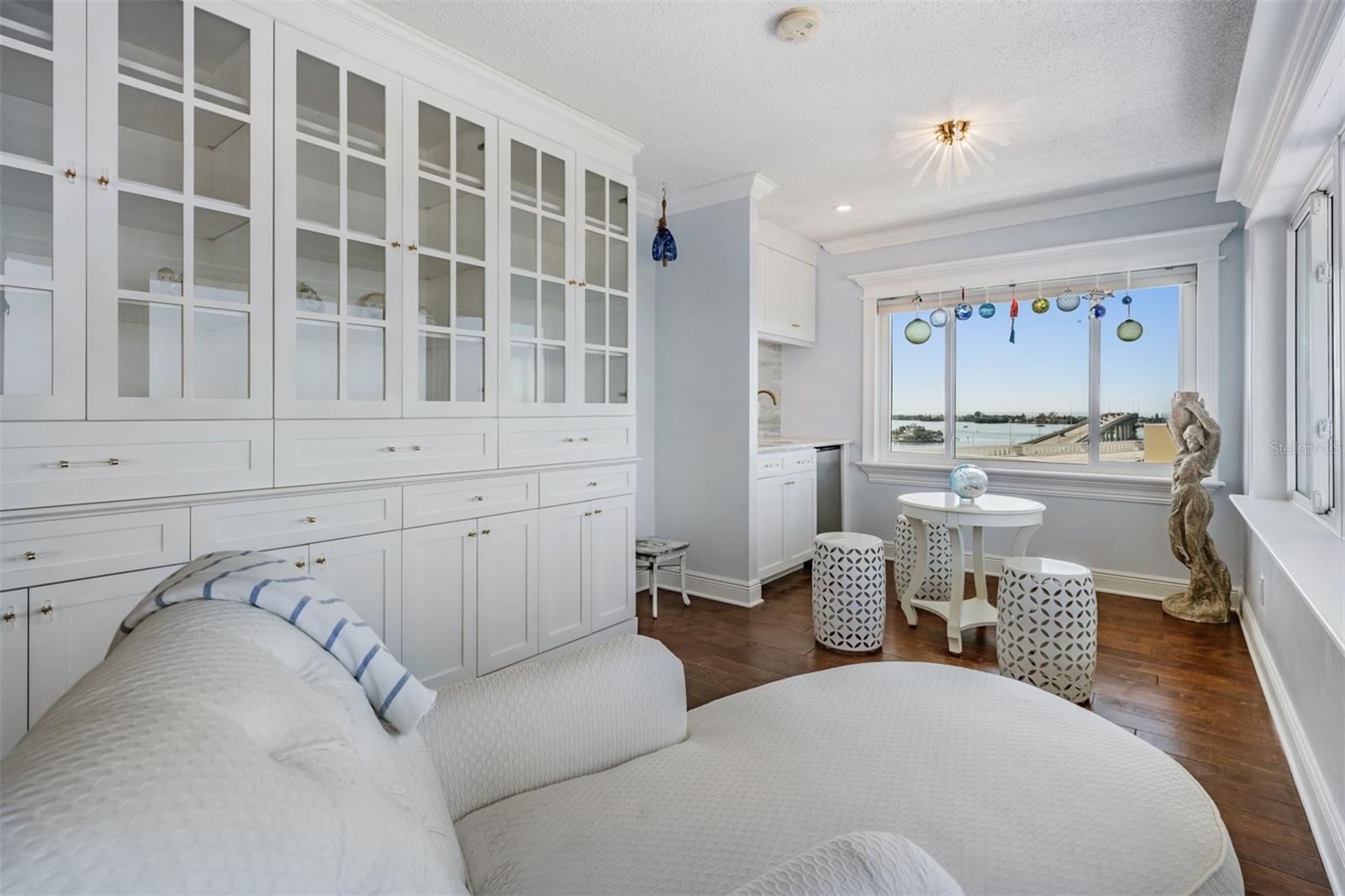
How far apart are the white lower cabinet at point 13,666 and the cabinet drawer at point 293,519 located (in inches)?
14.4

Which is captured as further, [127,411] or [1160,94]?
[1160,94]

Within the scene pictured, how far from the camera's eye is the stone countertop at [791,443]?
409 centimetres

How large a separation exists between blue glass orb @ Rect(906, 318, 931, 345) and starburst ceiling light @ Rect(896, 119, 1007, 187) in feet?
3.98

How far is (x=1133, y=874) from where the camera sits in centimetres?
94

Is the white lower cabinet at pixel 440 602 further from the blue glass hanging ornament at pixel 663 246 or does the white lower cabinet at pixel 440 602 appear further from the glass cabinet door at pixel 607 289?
the blue glass hanging ornament at pixel 663 246

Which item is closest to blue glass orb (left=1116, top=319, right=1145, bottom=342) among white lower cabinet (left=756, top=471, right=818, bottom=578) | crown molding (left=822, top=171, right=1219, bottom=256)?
crown molding (left=822, top=171, right=1219, bottom=256)

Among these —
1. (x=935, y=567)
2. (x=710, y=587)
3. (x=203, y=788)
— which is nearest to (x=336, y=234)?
(x=203, y=788)

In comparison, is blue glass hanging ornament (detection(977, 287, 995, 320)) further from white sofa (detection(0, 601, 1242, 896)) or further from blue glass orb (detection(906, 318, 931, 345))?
white sofa (detection(0, 601, 1242, 896))

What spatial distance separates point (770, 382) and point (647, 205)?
1802 millimetres

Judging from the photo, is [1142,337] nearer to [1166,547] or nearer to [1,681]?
[1166,547]

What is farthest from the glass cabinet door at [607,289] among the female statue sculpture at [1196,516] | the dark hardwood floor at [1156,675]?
the female statue sculpture at [1196,516]

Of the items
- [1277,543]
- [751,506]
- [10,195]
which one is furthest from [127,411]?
[1277,543]

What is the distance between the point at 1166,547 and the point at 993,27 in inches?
127

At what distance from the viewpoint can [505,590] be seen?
2.68 metres
